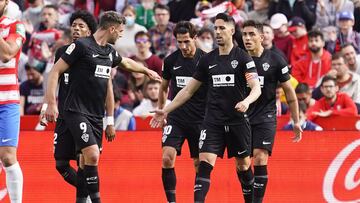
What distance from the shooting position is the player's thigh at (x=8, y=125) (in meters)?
13.0

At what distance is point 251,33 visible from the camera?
14938 millimetres

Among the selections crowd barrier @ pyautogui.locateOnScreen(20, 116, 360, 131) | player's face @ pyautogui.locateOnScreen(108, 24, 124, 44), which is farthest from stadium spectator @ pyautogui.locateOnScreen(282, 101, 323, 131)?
player's face @ pyautogui.locateOnScreen(108, 24, 124, 44)

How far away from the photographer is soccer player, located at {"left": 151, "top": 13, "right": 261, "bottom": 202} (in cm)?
1358

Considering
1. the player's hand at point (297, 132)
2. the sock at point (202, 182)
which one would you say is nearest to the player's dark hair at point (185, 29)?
the player's hand at point (297, 132)

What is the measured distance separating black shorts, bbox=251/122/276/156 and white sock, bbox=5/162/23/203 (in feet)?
11.0

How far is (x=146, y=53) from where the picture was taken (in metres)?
19.9

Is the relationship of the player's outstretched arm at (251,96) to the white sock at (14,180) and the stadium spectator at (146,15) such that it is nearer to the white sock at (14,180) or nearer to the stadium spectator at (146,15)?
the white sock at (14,180)

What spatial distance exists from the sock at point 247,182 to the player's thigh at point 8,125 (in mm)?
3089

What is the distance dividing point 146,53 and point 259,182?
5675 mm

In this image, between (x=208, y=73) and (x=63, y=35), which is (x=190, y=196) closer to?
(x=208, y=73)

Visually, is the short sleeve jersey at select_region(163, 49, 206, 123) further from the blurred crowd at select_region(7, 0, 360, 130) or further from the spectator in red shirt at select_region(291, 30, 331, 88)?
the spectator in red shirt at select_region(291, 30, 331, 88)

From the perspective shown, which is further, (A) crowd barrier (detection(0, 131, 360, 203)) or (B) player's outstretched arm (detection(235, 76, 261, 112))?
(A) crowd barrier (detection(0, 131, 360, 203))

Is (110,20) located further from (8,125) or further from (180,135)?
(180,135)

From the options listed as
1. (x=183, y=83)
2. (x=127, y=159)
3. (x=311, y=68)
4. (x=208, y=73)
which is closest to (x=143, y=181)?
(x=127, y=159)
